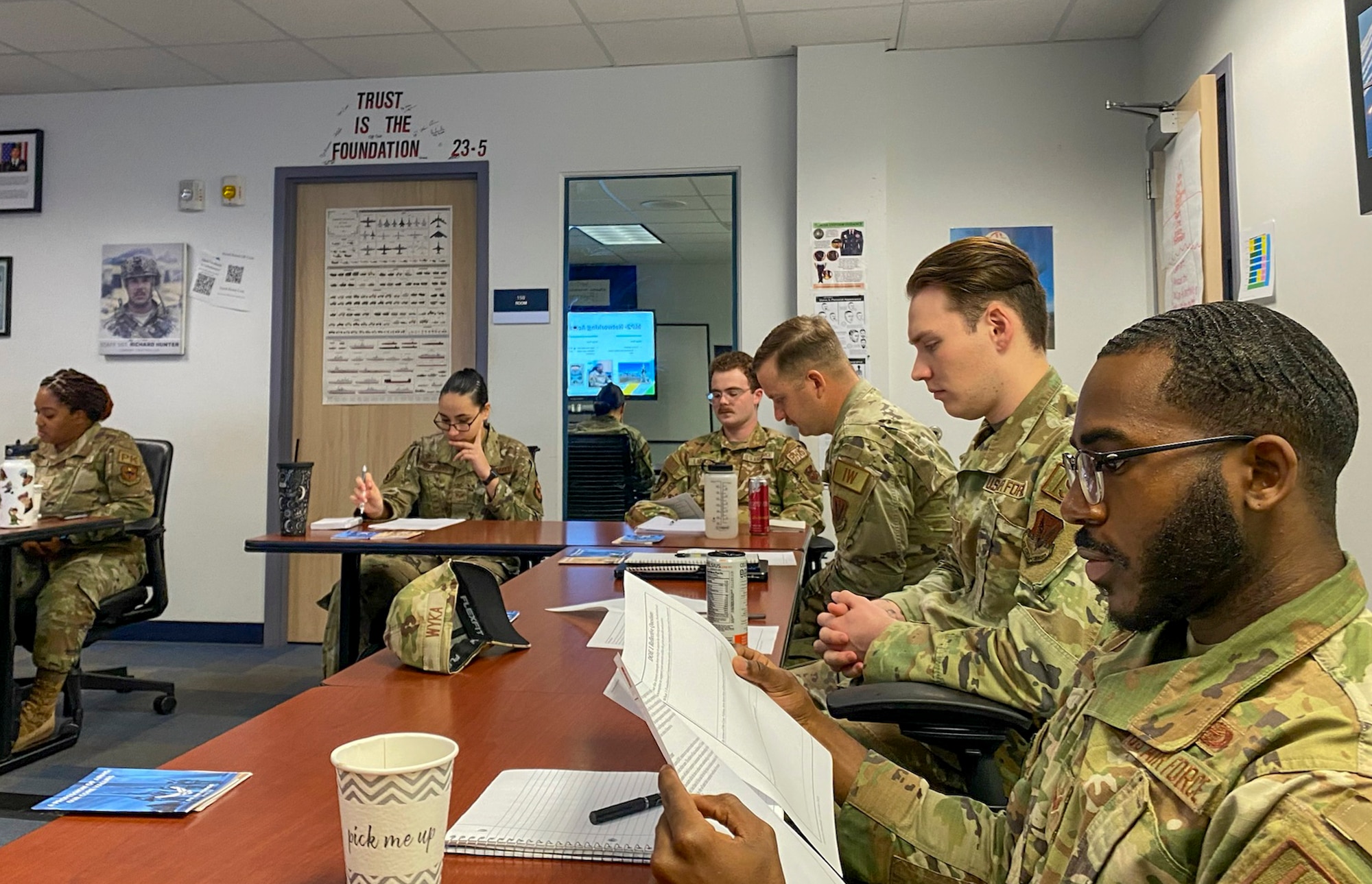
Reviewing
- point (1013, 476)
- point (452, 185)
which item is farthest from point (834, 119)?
point (1013, 476)

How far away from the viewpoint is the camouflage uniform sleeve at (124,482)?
3275mm

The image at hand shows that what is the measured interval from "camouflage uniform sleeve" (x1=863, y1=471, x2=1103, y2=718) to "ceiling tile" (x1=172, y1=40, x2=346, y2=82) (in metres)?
3.95

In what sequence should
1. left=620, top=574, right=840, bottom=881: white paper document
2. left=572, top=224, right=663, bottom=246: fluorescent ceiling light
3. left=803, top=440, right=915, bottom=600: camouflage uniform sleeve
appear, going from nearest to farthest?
1. left=620, top=574, right=840, bottom=881: white paper document
2. left=803, top=440, right=915, bottom=600: camouflage uniform sleeve
3. left=572, top=224, right=663, bottom=246: fluorescent ceiling light

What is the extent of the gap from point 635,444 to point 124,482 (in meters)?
2.19

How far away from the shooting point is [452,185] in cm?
439

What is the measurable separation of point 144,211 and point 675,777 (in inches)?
194

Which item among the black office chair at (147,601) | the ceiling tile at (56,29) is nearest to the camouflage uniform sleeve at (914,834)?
the black office chair at (147,601)

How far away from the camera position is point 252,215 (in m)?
4.44

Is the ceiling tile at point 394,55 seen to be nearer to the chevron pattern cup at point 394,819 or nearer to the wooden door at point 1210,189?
the wooden door at point 1210,189

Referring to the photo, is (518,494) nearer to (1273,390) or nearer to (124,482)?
(124,482)

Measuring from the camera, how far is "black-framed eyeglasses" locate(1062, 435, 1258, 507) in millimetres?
654

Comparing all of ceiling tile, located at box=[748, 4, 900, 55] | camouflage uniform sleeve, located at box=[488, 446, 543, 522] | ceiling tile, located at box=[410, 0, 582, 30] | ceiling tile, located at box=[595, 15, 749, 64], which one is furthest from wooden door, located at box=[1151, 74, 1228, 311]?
camouflage uniform sleeve, located at box=[488, 446, 543, 522]

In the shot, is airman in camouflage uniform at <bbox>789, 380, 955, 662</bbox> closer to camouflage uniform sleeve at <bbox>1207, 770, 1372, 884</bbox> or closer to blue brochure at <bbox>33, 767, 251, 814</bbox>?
blue brochure at <bbox>33, 767, 251, 814</bbox>

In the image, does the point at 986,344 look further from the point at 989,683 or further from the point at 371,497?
the point at 371,497
